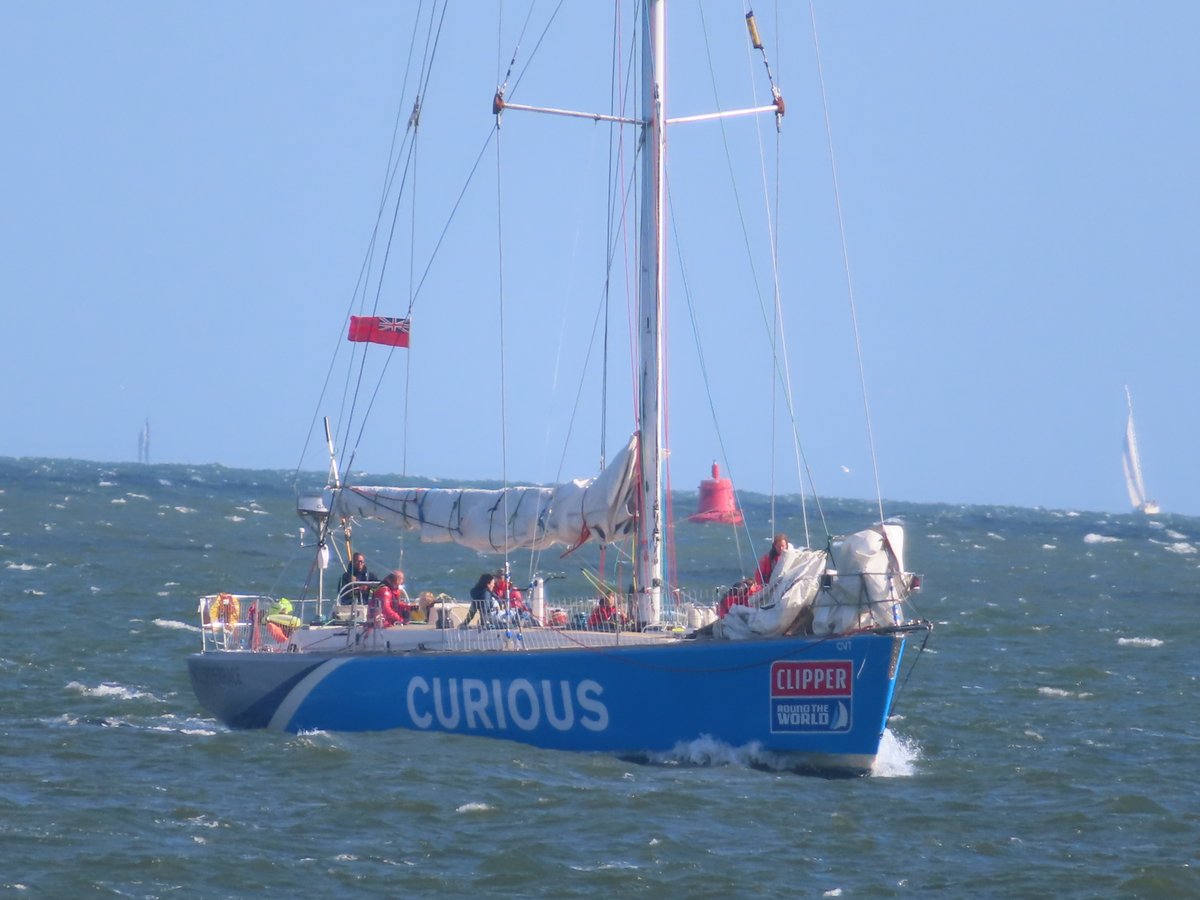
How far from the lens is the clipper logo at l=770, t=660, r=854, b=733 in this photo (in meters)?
17.9

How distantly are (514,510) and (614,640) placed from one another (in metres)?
2.99

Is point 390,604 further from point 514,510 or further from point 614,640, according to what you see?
point 614,640

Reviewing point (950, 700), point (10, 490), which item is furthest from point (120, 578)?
point (10, 490)

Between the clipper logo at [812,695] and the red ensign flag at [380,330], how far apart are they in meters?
7.50

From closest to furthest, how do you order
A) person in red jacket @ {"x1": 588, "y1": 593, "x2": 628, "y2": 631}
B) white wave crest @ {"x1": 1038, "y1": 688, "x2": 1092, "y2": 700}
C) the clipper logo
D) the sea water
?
the sea water
the clipper logo
person in red jacket @ {"x1": 588, "y1": 593, "x2": 628, "y2": 631}
white wave crest @ {"x1": 1038, "y1": 688, "x2": 1092, "y2": 700}

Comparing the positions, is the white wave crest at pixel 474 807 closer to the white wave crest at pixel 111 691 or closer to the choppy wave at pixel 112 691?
the choppy wave at pixel 112 691

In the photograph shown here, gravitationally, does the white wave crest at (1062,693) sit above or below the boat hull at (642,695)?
below

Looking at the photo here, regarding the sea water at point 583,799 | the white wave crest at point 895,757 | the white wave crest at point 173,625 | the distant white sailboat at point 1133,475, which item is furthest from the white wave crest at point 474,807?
the distant white sailboat at point 1133,475

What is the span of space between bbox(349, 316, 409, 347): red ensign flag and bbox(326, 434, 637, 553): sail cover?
195cm

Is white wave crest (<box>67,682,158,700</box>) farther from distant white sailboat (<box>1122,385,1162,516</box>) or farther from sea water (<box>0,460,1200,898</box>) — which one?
distant white sailboat (<box>1122,385,1162,516</box>)

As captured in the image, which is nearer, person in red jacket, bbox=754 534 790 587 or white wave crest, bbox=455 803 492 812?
white wave crest, bbox=455 803 492 812

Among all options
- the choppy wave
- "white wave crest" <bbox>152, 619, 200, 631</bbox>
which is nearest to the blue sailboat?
the choppy wave

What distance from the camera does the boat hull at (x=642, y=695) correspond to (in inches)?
707

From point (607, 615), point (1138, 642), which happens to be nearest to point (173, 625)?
point (607, 615)
